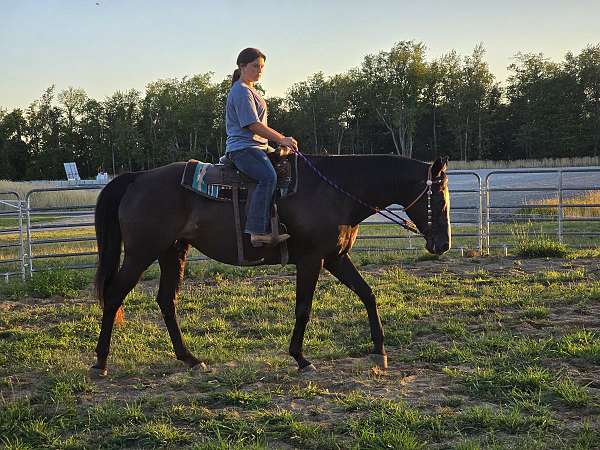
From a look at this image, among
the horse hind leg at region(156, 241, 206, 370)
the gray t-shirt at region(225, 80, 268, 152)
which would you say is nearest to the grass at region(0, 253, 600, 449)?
the horse hind leg at region(156, 241, 206, 370)

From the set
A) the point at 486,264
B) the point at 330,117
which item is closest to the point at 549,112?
the point at 330,117

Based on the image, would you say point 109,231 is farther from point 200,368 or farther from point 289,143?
point 289,143

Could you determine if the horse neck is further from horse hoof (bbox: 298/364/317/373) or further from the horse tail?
the horse tail

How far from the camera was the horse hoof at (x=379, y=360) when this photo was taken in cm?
500

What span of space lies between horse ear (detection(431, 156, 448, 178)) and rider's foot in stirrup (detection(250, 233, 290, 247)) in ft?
4.85

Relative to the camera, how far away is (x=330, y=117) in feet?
219

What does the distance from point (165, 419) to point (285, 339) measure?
2.17m

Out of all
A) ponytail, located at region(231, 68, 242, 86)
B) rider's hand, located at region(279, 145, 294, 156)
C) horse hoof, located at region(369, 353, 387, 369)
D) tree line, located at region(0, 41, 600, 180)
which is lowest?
horse hoof, located at region(369, 353, 387, 369)

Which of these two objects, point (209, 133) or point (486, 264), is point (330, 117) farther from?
point (486, 264)

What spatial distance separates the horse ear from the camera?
5051 mm

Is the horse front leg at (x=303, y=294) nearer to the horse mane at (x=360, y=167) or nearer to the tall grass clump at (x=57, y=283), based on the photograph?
the horse mane at (x=360, y=167)

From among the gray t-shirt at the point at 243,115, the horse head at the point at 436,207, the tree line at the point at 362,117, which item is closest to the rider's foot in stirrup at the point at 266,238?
the gray t-shirt at the point at 243,115

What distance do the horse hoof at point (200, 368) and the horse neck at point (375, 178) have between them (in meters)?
1.95

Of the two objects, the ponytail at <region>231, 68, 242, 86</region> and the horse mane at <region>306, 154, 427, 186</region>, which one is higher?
the ponytail at <region>231, 68, 242, 86</region>
